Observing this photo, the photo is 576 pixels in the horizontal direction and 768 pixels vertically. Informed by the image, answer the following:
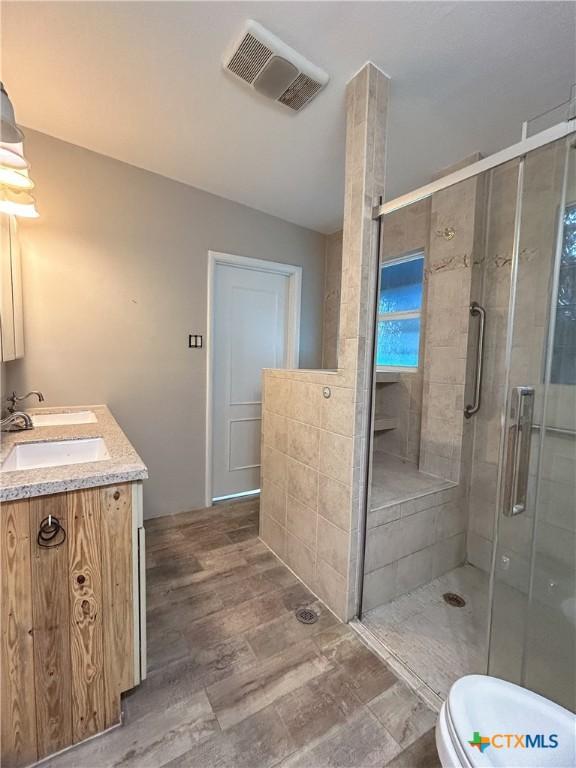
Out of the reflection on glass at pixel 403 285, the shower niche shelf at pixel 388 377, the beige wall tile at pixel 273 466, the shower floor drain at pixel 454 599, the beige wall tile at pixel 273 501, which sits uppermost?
the reflection on glass at pixel 403 285

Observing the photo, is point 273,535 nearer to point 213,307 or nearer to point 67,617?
point 67,617

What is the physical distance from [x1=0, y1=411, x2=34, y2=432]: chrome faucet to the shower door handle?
221 centimetres

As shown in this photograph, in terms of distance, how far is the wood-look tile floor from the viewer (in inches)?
42.1

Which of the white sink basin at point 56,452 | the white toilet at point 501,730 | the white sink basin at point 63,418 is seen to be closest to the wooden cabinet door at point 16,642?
the white sink basin at point 56,452

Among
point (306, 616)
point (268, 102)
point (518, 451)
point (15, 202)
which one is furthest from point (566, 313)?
point (15, 202)

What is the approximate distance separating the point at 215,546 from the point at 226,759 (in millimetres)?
1236

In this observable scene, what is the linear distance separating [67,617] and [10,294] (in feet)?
4.95

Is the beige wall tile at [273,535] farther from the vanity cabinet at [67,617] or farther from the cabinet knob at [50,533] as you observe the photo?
the cabinet knob at [50,533]

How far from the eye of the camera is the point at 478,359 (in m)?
2.01

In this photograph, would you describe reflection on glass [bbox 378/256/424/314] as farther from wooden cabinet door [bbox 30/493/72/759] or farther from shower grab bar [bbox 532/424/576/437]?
wooden cabinet door [bbox 30/493/72/759]

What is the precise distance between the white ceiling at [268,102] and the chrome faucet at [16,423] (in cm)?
163

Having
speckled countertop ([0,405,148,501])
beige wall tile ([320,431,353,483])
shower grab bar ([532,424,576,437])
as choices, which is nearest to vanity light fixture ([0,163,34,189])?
speckled countertop ([0,405,148,501])

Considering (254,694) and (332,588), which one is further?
(332,588)

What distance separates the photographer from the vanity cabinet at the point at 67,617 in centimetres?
97
